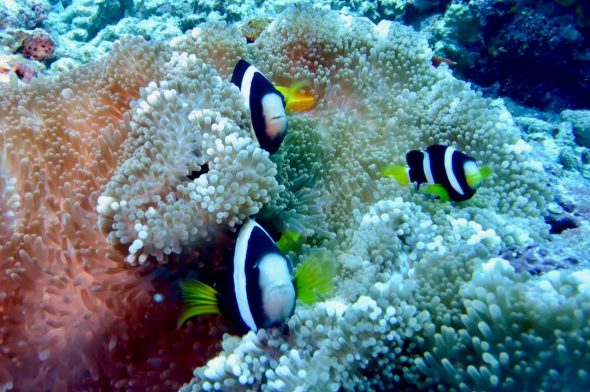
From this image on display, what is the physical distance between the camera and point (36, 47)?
4.18 m

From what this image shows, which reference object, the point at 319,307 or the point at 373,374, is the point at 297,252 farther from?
the point at 373,374

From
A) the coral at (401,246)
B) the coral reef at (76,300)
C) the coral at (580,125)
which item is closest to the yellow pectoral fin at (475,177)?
the coral at (401,246)

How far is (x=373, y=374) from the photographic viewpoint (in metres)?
1.27

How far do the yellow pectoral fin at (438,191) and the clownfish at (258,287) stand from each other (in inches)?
23.5

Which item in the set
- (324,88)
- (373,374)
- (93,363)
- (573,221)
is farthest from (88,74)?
(573,221)

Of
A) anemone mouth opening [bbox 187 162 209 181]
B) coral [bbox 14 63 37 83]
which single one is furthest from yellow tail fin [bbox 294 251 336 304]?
coral [bbox 14 63 37 83]

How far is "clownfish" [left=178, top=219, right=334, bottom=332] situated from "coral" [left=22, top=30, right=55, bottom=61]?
374cm

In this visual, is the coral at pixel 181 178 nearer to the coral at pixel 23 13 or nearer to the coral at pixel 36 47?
the coral at pixel 36 47

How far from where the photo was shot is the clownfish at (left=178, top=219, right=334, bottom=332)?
3.97 ft

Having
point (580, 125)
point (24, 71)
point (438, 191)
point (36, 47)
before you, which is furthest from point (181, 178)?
point (580, 125)

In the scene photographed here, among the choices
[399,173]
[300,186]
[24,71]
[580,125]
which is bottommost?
[24,71]

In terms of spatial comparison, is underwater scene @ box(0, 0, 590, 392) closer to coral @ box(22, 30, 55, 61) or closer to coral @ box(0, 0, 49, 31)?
coral @ box(22, 30, 55, 61)

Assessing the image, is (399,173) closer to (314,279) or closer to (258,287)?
(314,279)

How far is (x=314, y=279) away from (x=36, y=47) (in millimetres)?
4022
